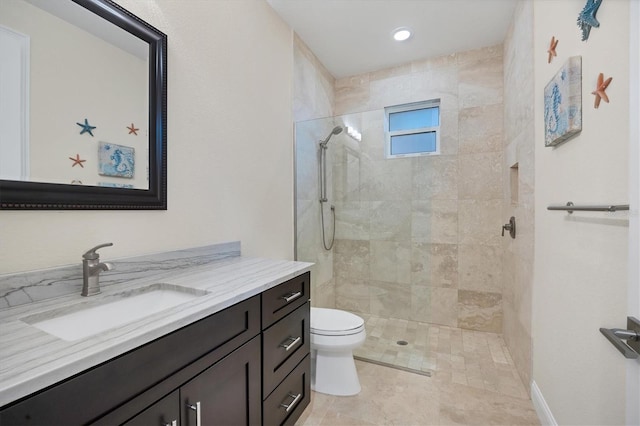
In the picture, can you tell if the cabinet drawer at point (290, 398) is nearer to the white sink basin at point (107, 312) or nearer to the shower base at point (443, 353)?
the white sink basin at point (107, 312)

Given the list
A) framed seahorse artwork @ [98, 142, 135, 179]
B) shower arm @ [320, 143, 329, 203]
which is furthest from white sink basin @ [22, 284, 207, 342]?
shower arm @ [320, 143, 329, 203]

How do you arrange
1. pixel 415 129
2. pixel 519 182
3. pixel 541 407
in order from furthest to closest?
pixel 415 129
pixel 519 182
pixel 541 407

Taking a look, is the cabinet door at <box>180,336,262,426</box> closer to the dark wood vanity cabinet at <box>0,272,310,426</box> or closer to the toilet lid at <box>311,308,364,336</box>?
the dark wood vanity cabinet at <box>0,272,310,426</box>

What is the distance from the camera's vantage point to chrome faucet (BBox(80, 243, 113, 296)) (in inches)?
38.6

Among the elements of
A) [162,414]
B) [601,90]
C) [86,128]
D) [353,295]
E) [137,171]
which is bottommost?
[353,295]

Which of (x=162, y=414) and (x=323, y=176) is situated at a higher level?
(x=323, y=176)

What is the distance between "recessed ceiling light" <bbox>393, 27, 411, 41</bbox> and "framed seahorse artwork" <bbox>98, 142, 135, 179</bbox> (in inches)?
90.8

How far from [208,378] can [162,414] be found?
16 cm

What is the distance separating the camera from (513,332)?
7.22 ft

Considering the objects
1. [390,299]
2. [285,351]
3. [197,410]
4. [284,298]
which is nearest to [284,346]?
[285,351]

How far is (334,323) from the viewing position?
1.95 m

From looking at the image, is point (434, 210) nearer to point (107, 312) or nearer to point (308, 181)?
point (308, 181)

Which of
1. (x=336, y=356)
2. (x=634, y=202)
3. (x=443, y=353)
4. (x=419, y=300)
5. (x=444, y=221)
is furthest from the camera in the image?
(x=444, y=221)

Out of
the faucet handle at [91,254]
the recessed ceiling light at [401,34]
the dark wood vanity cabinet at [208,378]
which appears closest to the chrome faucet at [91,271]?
the faucet handle at [91,254]
